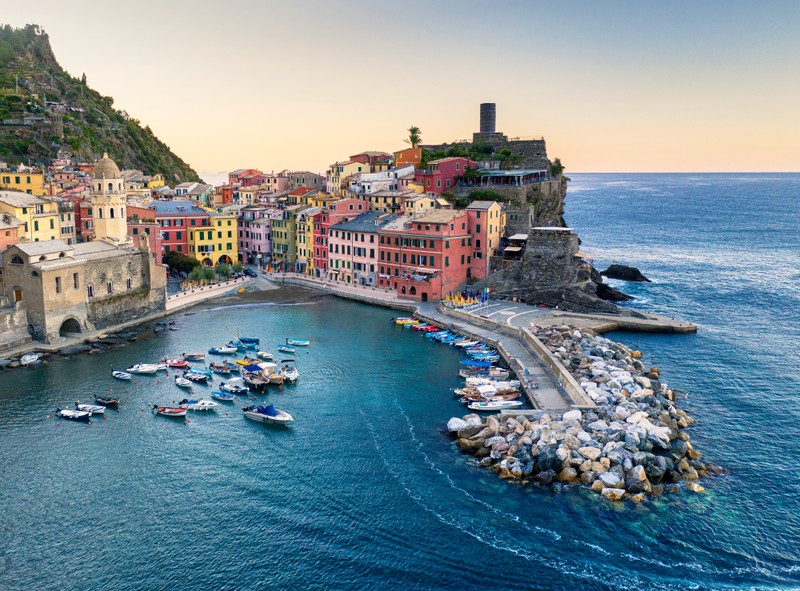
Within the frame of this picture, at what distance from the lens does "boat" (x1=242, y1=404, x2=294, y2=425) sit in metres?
38.1

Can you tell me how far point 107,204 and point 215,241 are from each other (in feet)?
68.6

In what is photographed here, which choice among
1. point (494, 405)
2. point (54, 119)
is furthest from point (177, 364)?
point (54, 119)

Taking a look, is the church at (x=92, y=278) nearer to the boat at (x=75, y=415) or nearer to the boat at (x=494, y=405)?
the boat at (x=75, y=415)

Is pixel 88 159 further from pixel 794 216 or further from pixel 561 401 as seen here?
pixel 794 216

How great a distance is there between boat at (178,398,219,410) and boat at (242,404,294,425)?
8.48 feet

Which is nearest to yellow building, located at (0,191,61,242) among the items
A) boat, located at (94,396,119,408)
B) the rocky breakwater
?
boat, located at (94,396,119,408)

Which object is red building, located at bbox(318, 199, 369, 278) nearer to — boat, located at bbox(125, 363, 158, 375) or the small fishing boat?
boat, located at bbox(125, 363, 158, 375)

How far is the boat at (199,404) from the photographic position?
40281 mm

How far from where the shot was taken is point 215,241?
276 feet

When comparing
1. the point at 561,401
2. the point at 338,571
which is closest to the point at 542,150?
the point at 561,401

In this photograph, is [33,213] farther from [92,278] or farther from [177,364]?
[177,364]

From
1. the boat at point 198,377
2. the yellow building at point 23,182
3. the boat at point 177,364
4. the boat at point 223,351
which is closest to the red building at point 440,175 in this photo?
the boat at point 223,351

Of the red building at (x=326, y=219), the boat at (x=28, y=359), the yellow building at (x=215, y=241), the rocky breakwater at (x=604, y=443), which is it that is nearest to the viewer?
the rocky breakwater at (x=604, y=443)

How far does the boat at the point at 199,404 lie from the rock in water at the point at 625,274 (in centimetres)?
5805
